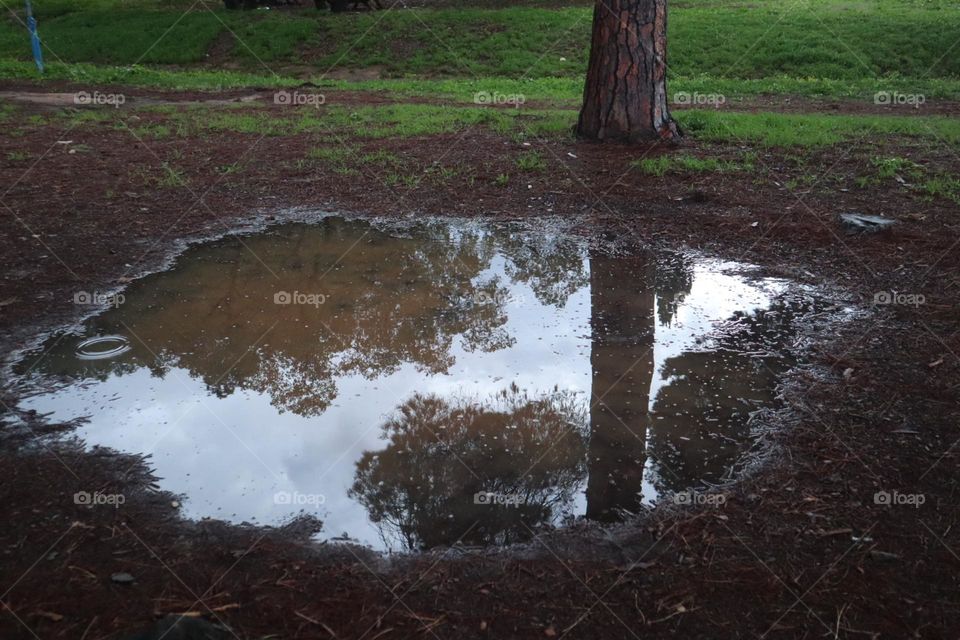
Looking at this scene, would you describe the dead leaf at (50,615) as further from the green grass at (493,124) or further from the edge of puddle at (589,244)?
the green grass at (493,124)

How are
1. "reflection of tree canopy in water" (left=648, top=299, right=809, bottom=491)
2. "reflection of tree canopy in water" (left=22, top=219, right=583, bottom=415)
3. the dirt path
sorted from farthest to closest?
the dirt path, "reflection of tree canopy in water" (left=22, top=219, right=583, bottom=415), "reflection of tree canopy in water" (left=648, top=299, right=809, bottom=491)

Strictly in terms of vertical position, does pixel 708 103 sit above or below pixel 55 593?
above

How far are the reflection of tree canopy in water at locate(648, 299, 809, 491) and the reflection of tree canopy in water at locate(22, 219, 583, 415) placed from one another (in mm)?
1221

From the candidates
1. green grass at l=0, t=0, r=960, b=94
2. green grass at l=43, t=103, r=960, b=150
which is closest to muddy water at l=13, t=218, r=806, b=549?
green grass at l=43, t=103, r=960, b=150

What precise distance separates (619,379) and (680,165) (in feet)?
15.3

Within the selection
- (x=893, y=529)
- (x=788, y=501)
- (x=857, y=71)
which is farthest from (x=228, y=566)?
(x=857, y=71)

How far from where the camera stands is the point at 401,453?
3826 mm

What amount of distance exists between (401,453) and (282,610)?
1.17 m

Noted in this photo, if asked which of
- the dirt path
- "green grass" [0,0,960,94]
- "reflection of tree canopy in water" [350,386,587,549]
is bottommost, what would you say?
"reflection of tree canopy in water" [350,386,587,549]

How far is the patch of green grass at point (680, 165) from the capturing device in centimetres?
827

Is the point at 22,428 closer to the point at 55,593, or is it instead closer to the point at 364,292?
the point at 55,593

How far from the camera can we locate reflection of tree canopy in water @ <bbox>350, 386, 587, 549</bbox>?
331 cm

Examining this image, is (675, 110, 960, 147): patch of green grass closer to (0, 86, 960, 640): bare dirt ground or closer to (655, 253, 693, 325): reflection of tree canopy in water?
(655, 253, 693, 325): reflection of tree canopy in water

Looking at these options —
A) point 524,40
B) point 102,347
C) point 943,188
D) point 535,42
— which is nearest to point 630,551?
point 102,347
